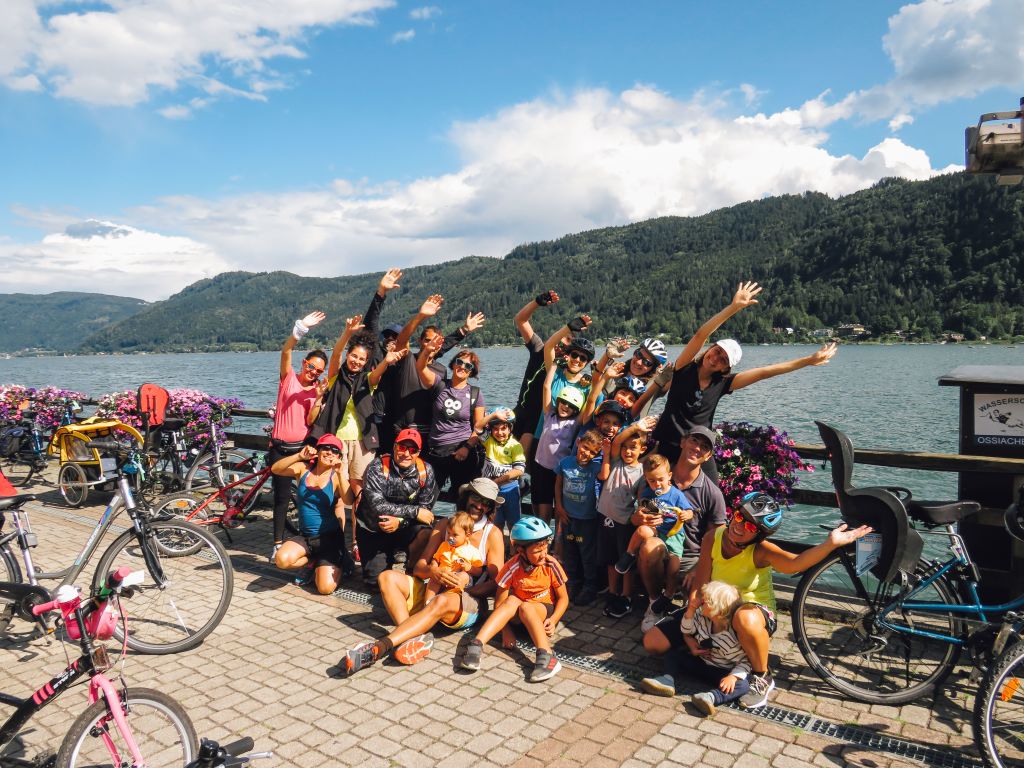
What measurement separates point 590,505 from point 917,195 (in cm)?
17087

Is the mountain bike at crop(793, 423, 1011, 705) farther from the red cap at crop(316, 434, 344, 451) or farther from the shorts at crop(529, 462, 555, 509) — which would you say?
the red cap at crop(316, 434, 344, 451)

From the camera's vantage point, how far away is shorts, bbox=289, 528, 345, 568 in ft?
19.6

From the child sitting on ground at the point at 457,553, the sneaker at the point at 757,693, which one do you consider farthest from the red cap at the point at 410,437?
the sneaker at the point at 757,693

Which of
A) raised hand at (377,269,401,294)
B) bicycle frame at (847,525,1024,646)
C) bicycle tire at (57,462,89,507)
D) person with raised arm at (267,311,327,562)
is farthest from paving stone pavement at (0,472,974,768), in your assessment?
bicycle tire at (57,462,89,507)

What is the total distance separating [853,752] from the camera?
11.2 feet

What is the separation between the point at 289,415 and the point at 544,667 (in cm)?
362

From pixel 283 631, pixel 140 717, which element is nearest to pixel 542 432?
pixel 283 631

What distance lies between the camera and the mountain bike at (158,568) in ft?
15.4

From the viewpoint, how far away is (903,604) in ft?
13.0

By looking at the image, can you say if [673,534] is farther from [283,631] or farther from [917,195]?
[917,195]

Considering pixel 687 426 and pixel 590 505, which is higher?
pixel 687 426

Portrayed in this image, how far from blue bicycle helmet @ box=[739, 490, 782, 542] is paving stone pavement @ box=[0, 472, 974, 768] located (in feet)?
3.12

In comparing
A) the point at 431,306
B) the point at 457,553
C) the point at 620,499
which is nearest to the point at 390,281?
the point at 431,306

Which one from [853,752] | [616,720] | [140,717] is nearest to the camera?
[140,717]
